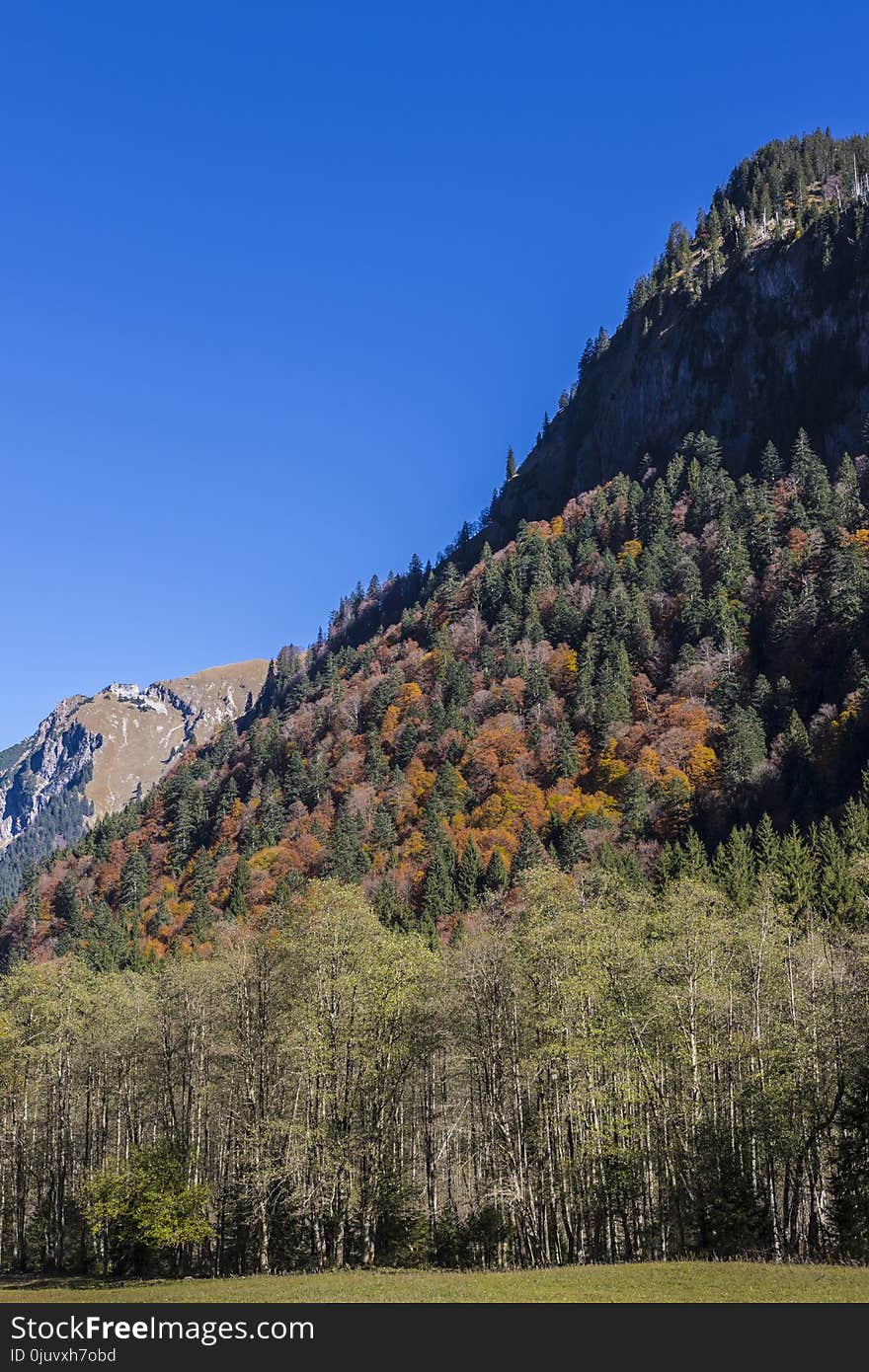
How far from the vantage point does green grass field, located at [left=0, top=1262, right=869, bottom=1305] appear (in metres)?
27.6

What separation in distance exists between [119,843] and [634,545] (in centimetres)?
10691

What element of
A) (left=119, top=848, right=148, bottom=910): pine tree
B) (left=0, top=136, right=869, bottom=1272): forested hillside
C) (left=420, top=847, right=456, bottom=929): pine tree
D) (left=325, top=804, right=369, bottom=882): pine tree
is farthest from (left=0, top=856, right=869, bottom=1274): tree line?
(left=119, top=848, right=148, bottom=910): pine tree

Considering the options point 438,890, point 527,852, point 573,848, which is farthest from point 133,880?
point 573,848

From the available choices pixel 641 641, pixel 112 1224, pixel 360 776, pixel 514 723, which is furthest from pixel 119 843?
pixel 112 1224

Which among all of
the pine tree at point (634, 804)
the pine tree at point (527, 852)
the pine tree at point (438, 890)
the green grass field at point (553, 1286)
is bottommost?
the green grass field at point (553, 1286)

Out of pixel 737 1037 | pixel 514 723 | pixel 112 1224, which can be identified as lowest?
pixel 112 1224

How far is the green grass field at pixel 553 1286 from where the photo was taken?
90.6 ft

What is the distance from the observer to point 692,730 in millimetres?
133750

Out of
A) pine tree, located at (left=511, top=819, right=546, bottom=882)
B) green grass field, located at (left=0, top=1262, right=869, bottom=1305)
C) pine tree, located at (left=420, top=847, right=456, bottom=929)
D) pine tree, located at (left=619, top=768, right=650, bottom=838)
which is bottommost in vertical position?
green grass field, located at (left=0, top=1262, right=869, bottom=1305)

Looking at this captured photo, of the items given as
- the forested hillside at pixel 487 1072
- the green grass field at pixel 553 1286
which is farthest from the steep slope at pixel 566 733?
the green grass field at pixel 553 1286

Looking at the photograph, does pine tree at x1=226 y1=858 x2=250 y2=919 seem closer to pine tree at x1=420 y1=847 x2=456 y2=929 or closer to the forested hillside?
the forested hillside

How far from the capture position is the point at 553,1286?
31047mm

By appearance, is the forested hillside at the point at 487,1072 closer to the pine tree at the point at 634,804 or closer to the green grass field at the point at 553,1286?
the green grass field at the point at 553,1286
